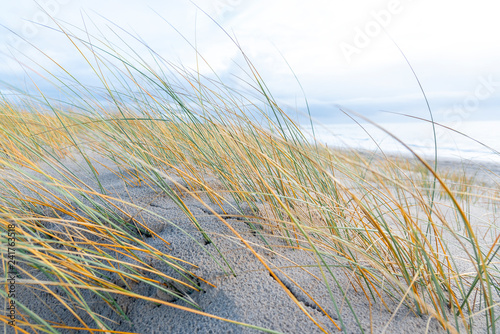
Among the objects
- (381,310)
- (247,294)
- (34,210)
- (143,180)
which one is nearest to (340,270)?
(381,310)

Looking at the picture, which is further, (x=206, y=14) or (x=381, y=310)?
(x=206, y=14)

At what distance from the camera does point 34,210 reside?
4.18 ft

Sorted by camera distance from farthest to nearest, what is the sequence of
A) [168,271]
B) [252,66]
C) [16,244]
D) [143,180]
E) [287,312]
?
1. [143,180]
2. [252,66]
3. [168,271]
4. [287,312]
5. [16,244]

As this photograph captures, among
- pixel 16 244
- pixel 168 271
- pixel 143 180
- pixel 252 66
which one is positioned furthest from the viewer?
pixel 143 180

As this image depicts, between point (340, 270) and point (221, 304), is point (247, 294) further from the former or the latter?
point (340, 270)

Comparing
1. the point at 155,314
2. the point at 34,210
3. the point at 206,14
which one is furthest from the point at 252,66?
the point at 34,210

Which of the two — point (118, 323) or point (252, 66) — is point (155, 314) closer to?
point (118, 323)

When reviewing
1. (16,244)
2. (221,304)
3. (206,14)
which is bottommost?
(221,304)

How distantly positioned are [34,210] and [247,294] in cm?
99

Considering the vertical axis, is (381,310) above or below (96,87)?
below

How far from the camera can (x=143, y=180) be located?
5.17ft

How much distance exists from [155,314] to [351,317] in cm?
54

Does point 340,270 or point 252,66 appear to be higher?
point 252,66

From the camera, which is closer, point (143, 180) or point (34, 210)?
point (34, 210)
